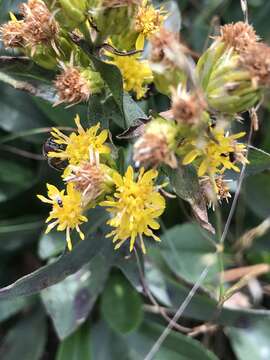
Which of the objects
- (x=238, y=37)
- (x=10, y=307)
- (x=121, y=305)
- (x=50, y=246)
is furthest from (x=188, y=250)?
(x=238, y=37)

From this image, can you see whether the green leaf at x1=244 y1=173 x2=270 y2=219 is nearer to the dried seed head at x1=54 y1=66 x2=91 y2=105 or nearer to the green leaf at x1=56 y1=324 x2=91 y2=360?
the green leaf at x1=56 y1=324 x2=91 y2=360

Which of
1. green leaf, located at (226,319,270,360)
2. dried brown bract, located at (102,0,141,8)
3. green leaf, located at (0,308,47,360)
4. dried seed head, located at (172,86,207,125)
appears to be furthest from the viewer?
green leaf, located at (0,308,47,360)

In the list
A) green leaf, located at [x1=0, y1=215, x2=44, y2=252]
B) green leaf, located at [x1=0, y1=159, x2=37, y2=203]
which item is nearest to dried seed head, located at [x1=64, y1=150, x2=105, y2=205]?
green leaf, located at [x1=0, y1=215, x2=44, y2=252]

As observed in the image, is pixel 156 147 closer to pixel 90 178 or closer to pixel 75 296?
pixel 90 178

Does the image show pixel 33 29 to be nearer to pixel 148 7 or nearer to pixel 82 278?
pixel 148 7

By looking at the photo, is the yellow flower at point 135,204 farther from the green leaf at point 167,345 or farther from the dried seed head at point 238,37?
the green leaf at point 167,345

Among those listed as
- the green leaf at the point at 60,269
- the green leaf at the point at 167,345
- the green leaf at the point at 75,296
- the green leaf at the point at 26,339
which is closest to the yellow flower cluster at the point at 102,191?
the green leaf at the point at 60,269
